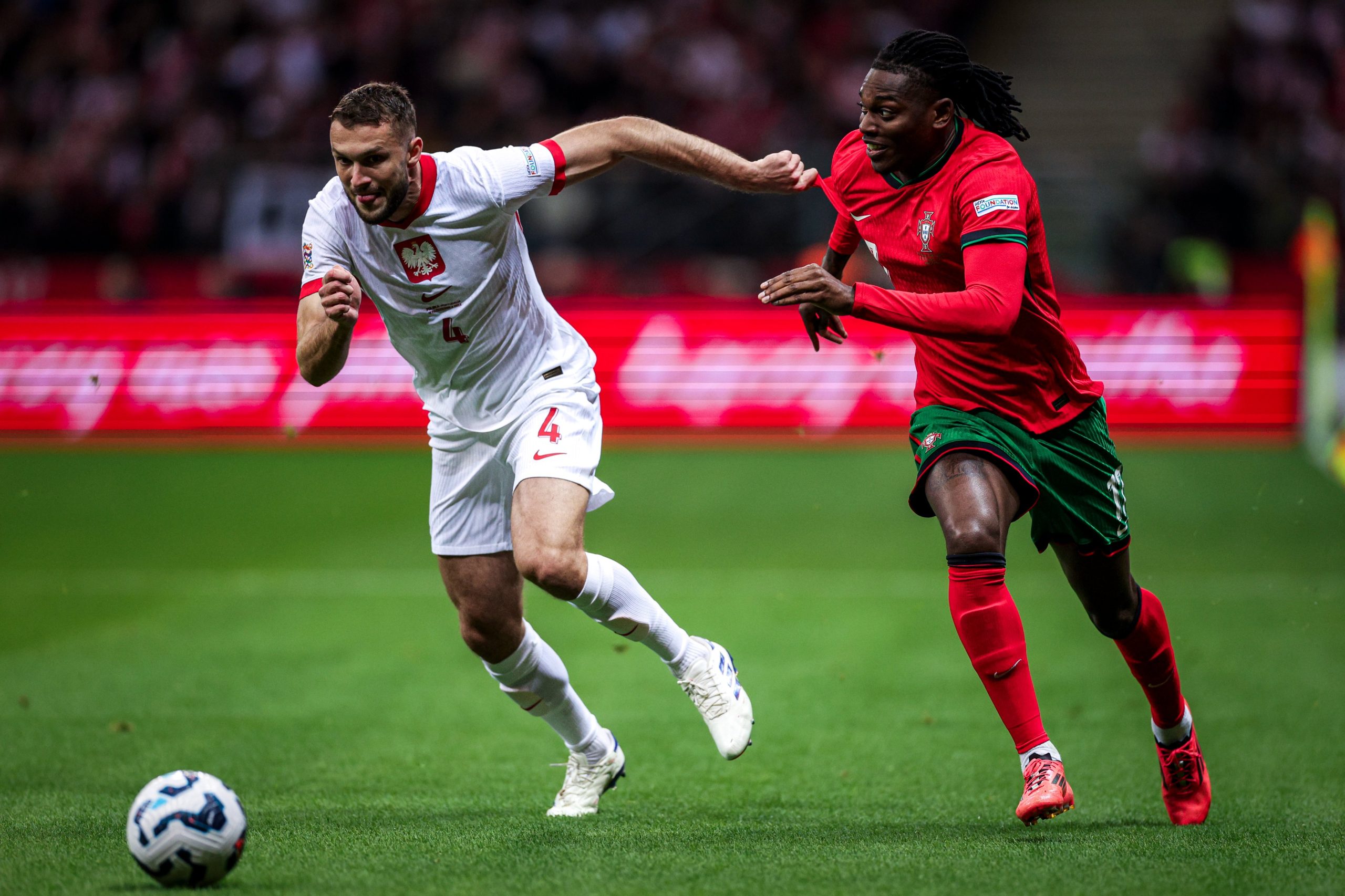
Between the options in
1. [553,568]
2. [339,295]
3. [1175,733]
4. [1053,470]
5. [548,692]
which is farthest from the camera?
[548,692]

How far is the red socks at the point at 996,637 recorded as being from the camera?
180 inches

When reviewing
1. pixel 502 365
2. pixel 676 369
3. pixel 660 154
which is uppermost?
pixel 660 154

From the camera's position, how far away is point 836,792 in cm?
551

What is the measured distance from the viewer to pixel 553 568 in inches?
183

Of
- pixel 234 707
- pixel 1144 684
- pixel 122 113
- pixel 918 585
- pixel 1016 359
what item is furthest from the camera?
pixel 122 113

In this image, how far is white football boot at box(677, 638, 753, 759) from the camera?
16.0 feet

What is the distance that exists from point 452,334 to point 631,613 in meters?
1.14

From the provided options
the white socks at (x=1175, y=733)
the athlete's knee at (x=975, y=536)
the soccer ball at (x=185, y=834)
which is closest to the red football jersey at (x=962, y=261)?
the athlete's knee at (x=975, y=536)

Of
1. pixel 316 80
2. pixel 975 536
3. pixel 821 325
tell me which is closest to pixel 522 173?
pixel 821 325

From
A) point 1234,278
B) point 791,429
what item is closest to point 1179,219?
point 1234,278

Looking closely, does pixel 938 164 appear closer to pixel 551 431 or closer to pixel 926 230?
pixel 926 230

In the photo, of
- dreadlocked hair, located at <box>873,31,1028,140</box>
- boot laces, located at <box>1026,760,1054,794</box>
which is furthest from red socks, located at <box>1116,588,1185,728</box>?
dreadlocked hair, located at <box>873,31,1028,140</box>

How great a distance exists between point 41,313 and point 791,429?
6.94 meters

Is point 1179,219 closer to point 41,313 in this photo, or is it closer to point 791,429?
point 791,429
